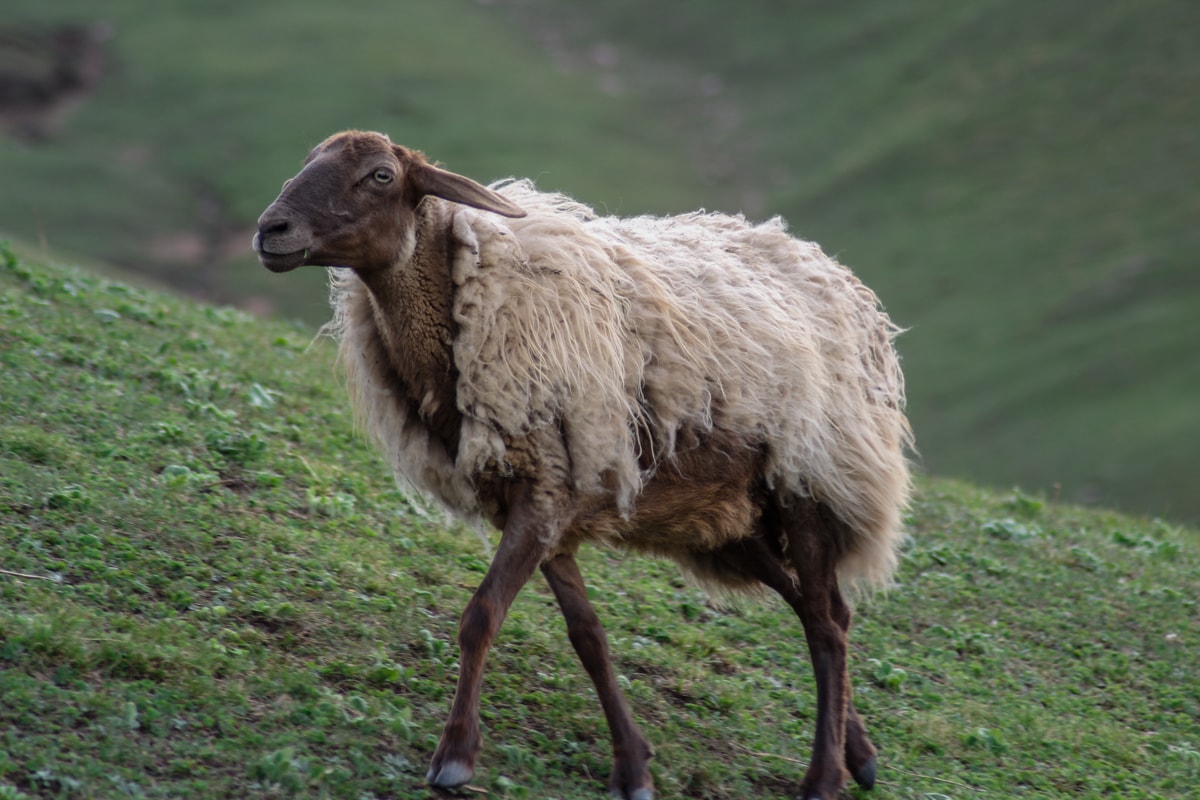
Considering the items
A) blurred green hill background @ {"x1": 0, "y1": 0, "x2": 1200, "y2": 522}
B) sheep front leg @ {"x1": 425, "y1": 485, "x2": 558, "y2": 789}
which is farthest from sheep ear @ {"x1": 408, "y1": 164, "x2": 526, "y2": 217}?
blurred green hill background @ {"x1": 0, "y1": 0, "x2": 1200, "y2": 522}

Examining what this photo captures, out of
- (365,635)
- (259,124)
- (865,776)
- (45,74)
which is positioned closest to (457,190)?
(365,635)

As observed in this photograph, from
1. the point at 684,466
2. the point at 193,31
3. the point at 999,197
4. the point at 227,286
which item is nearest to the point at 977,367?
the point at 999,197

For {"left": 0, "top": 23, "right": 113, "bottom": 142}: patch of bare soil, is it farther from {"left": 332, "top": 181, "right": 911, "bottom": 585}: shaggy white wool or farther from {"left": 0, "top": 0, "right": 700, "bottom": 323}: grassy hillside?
{"left": 332, "top": 181, "right": 911, "bottom": 585}: shaggy white wool

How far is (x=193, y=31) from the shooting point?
180ft

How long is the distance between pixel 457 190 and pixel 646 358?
123 cm

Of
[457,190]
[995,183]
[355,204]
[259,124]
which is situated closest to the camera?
[355,204]

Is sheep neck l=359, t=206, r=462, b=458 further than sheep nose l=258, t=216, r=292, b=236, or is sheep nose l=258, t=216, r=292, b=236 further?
sheep neck l=359, t=206, r=462, b=458

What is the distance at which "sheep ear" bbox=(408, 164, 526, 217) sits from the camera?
607 centimetres

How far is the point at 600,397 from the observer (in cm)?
625

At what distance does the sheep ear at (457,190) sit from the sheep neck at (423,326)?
0.22 metres

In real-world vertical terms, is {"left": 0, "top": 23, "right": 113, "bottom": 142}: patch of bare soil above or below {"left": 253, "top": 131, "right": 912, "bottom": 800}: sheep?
above

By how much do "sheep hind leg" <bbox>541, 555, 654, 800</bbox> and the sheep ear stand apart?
1.70 meters

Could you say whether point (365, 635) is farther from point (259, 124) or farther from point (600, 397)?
point (259, 124)

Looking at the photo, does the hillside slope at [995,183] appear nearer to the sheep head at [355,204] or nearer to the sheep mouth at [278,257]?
the sheep head at [355,204]
